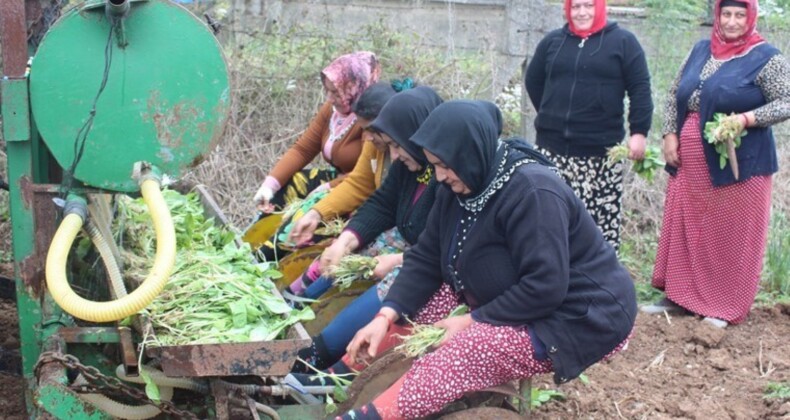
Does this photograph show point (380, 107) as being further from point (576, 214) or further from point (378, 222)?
point (576, 214)

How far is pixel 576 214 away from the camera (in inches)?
146

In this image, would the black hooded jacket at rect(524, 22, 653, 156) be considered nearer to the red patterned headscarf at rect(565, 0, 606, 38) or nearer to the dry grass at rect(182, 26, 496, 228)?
the red patterned headscarf at rect(565, 0, 606, 38)

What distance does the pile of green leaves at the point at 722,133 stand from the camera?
5.94 m

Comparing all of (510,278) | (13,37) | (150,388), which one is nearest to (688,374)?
(510,278)

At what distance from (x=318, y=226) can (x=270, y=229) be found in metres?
0.58

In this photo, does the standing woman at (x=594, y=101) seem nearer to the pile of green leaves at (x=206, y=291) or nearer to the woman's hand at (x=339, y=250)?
the woman's hand at (x=339, y=250)

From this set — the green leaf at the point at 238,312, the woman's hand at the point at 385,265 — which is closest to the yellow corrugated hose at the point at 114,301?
the green leaf at the point at 238,312

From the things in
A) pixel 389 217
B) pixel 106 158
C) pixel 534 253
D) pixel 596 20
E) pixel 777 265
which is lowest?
pixel 777 265

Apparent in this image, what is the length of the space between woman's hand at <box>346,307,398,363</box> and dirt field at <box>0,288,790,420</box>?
1.09 metres

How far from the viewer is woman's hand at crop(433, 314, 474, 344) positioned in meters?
3.81

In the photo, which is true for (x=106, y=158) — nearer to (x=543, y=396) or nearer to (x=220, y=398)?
(x=220, y=398)

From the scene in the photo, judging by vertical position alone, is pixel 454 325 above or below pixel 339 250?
above

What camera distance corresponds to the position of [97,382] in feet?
11.7

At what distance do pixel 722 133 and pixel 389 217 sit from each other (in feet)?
7.20
